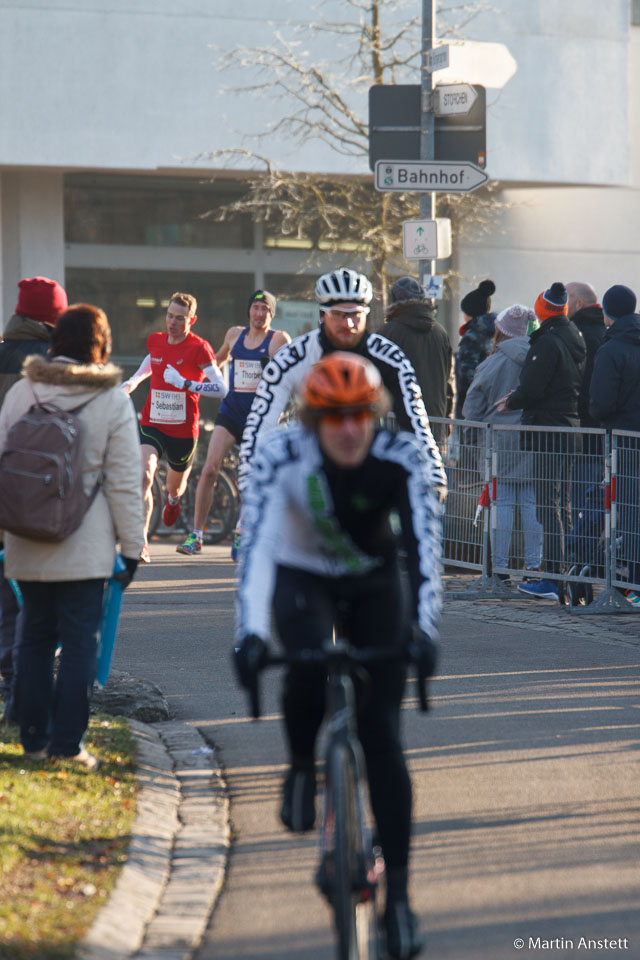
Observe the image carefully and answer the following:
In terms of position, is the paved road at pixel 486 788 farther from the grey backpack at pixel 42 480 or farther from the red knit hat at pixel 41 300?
the red knit hat at pixel 41 300

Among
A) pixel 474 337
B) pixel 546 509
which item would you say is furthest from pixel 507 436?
pixel 474 337

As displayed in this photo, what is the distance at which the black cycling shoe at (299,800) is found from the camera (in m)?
3.93

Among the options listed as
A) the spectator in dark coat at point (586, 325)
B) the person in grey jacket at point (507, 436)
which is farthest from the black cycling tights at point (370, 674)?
the spectator in dark coat at point (586, 325)

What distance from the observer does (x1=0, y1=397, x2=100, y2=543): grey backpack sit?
17.9 feet

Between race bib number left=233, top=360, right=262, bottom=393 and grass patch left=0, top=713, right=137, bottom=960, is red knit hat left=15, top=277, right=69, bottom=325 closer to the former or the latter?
grass patch left=0, top=713, right=137, bottom=960

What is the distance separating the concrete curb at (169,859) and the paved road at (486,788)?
0.08 meters

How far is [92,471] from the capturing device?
223 inches

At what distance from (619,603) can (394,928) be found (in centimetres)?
693

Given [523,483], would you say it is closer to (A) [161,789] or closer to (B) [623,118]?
(A) [161,789]

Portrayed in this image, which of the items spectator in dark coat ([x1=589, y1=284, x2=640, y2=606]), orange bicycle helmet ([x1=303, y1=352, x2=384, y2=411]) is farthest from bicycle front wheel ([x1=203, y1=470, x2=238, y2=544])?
orange bicycle helmet ([x1=303, y1=352, x2=384, y2=411])

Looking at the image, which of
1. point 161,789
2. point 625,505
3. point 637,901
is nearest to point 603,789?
point 637,901

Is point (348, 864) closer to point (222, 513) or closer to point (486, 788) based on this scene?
point (486, 788)

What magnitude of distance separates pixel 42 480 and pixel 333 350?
1.58 m

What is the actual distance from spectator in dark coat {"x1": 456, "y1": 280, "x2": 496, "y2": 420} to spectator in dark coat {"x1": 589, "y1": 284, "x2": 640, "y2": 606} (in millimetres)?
2464
